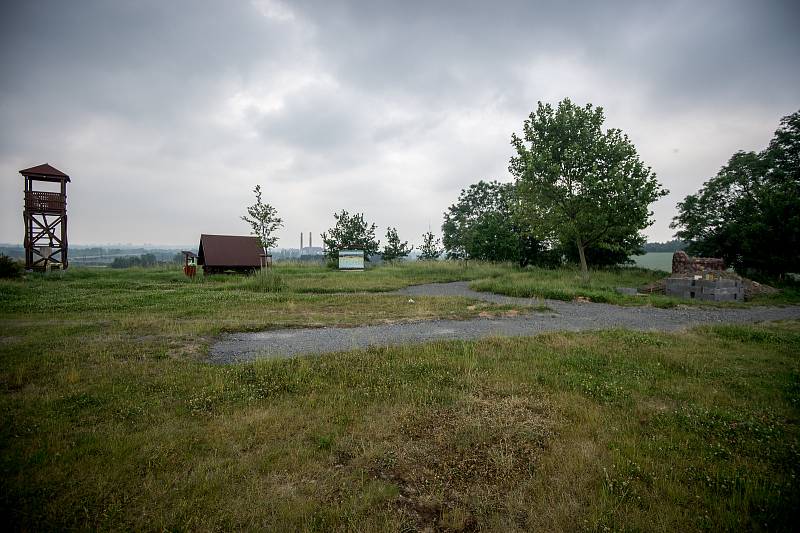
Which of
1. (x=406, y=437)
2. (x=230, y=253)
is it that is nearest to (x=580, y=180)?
(x=406, y=437)

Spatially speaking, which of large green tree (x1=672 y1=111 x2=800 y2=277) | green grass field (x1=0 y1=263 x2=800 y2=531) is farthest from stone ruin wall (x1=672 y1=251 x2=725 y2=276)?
green grass field (x1=0 y1=263 x2=800 y2=531)

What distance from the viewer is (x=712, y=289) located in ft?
57.7

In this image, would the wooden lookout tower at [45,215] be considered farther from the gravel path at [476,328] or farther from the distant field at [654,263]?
the distant field at [654,263]

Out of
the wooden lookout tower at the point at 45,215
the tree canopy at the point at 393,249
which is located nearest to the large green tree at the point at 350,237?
the tree canopy at the point at 393,249

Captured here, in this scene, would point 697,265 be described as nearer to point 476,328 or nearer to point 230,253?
point 476,328

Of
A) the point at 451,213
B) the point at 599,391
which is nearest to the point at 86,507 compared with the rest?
the point at 599,391

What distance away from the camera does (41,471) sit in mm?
3641

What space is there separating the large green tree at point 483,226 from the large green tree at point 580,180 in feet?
11.8

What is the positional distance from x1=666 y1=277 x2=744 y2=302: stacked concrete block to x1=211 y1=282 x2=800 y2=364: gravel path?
77.6 inches

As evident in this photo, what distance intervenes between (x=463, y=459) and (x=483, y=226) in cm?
3463

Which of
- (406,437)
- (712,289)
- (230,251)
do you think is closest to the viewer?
(406,437)

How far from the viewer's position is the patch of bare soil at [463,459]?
11.0 ft

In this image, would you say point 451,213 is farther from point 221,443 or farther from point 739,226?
point 221,443

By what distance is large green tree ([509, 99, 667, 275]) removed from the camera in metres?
21.6
